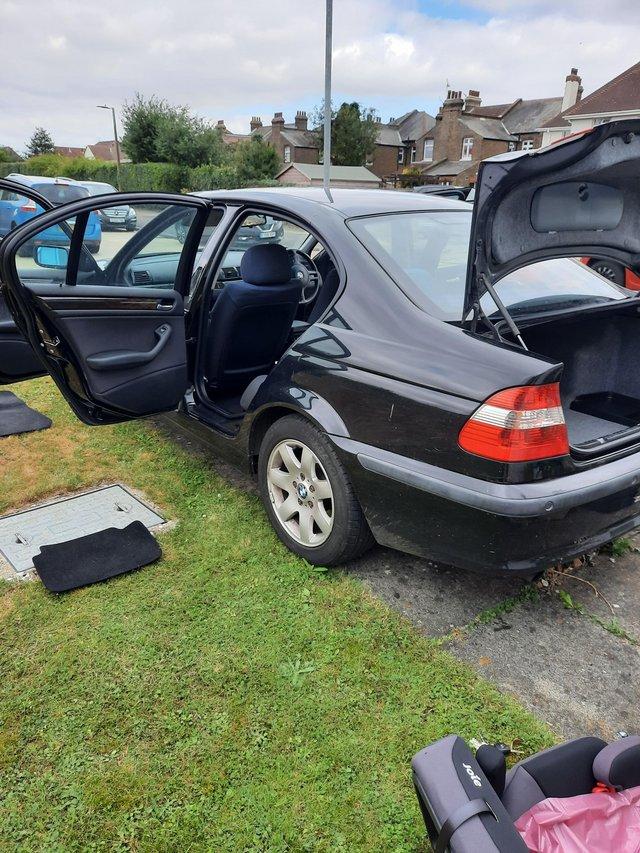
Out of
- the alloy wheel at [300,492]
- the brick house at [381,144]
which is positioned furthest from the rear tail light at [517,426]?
the brick house at [381,144]

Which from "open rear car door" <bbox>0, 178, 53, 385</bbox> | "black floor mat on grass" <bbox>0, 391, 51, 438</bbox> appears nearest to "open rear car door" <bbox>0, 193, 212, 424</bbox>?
"open rear car door" <bbox>0, 178, 53, 385</bbox>

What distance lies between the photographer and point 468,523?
7.24 ft

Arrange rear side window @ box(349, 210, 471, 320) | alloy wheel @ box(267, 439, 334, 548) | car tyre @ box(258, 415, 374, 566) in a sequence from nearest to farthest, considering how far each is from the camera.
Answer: rear side window @ box(349, 210, 471, 320), car tyre @ box(258, 415, 374, 566), alloy wheel @ box(267, 439, 334, 548)

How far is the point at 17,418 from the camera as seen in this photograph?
4707 millimetres

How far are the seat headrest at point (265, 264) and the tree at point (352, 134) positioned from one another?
179 ft

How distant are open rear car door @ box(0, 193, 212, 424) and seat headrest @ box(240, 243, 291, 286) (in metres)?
0.33

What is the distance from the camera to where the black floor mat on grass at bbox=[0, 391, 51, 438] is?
14.7 ft

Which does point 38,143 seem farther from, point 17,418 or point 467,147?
point 17,418

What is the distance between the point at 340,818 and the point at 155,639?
1.03 meters

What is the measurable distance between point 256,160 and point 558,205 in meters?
42.0

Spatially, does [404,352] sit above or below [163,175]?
below

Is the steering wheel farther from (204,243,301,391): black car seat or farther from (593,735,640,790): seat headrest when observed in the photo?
(593,735,640,790): seat headrest

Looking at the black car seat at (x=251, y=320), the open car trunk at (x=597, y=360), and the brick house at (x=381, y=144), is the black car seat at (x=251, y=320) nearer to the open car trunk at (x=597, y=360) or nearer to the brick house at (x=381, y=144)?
the open car trunk at (x=597, y=360)

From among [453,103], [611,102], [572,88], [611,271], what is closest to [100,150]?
[453,103]
